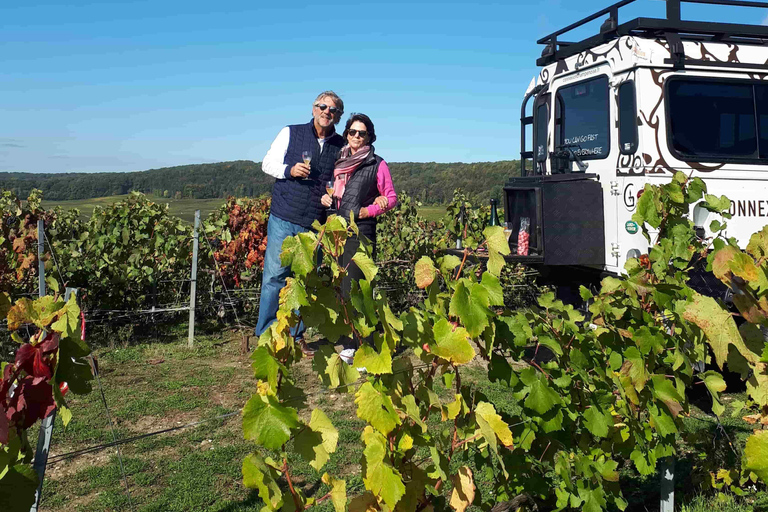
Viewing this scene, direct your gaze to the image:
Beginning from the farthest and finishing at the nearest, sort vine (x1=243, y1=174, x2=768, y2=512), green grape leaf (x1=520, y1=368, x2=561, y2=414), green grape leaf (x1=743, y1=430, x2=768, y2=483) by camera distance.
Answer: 1. green grape leaf (x1=520, y1=368, x2=561, y2=414)
2. vine (x1=243, y1=174, x2=768, y2=512)
3. green grape leaf (x1=743, y1=430, x2=768, y2=483)

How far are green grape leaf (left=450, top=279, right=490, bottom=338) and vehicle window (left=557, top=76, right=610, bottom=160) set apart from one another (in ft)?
14.6

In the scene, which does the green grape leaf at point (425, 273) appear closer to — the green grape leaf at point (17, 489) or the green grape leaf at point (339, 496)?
the green grape leaf at point (339, 496)

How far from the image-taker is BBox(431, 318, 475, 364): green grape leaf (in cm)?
170

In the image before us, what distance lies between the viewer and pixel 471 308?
176 cm

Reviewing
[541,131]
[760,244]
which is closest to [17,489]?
[760,244]

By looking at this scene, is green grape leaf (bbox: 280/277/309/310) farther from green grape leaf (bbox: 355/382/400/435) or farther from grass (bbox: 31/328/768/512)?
grass (bbox: 31/328/768/512)

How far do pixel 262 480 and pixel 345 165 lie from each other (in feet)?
11.6

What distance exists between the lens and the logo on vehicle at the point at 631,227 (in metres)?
5.35

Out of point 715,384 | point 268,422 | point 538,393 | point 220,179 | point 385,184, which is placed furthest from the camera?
point 220,179

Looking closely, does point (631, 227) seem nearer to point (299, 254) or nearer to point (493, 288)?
point (493, 288)

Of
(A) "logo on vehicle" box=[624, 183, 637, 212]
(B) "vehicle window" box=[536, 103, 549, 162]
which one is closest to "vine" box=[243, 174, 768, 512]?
(A) "logo on vehicle" box=[624, 183, 637, 212]

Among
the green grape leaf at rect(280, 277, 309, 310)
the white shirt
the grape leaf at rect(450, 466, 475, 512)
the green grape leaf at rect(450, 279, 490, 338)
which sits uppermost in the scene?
the white shirt

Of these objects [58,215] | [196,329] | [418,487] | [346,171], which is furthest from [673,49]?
[58,215]

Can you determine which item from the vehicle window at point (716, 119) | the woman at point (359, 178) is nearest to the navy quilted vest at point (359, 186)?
the woman at point (359, 178)
